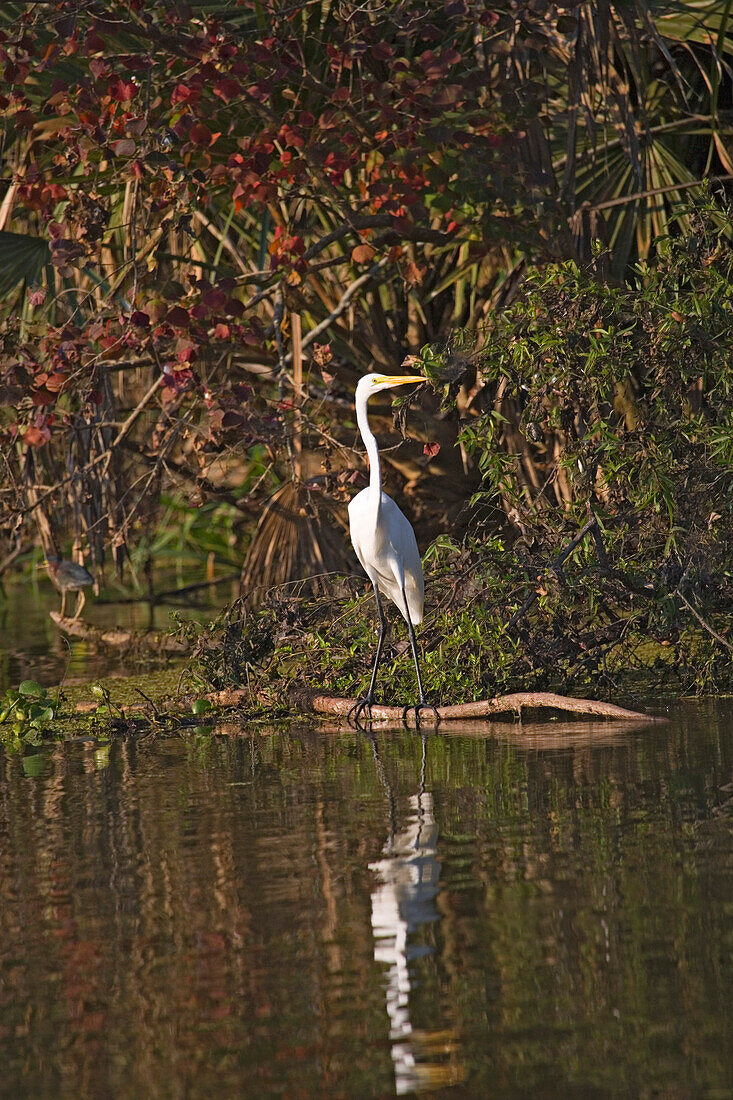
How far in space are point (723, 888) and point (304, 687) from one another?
3716 millimetres

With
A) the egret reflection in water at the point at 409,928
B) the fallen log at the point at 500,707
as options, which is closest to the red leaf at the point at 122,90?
the fallen log at the point at 500,707

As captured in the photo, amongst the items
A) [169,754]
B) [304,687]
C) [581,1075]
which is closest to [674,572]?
[304,687]

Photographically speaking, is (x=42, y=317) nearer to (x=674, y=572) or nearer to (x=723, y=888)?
(x=674, y=572)

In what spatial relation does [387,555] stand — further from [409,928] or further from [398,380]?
[409,928]

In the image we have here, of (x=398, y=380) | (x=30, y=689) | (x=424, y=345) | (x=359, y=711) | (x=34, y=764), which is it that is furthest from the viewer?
(x=424, y=345)

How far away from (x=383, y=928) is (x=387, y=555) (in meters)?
3.22

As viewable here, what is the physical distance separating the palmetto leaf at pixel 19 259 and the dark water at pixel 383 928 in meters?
3.69

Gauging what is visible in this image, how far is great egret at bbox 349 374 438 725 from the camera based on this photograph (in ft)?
21.1

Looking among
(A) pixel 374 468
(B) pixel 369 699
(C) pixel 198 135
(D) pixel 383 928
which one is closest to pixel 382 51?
(C) pixel 198 135

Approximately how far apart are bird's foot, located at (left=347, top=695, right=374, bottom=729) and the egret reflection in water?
1541 millimetres

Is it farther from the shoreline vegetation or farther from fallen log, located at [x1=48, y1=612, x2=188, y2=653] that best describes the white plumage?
fallen log, located at [x1=48, y1=612, x2=188, y2=653]

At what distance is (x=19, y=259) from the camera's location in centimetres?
816

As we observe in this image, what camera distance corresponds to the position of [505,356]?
21.5ft

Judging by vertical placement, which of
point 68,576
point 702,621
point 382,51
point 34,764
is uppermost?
A: point 382,51
